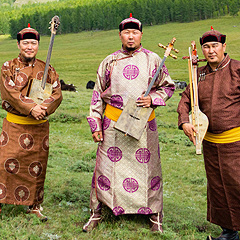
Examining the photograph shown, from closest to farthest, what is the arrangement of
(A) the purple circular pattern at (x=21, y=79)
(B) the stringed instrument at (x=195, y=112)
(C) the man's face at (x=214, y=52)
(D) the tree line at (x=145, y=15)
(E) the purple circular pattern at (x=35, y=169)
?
1. (B) the stringed instrument at (x=195, y=112)
2. (C) the man's face at (x=214, y=52)
3. (A) the purple circular pattern at (x=21, y=79)
4. (E) the purple circular pattern at (x=35, y=169)
5. (D) the tree line at (x=145, y=15)

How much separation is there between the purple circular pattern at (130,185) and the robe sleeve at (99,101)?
28.5 inches

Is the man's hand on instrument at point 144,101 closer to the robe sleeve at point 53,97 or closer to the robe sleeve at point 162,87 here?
the robe sleeve at point 162,87

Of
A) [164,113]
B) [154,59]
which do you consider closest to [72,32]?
[164,113]

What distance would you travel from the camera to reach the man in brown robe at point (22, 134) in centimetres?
424

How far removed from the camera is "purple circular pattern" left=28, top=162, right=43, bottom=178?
14.2ft

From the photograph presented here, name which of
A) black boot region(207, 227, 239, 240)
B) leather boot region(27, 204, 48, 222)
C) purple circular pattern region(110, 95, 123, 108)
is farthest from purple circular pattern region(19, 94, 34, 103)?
black boot region(207, 227, 239, 240)

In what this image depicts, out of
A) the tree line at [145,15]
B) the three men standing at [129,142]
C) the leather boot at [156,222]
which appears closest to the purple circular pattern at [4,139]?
the three men standing at [129,142]

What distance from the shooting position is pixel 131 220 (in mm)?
4355

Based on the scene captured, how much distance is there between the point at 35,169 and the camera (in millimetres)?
4371

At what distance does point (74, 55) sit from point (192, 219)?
57.7m

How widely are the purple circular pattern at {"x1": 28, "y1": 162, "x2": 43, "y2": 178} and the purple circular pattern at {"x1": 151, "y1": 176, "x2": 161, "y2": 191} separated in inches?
57.3

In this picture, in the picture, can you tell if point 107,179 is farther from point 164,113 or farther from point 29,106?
point 164,113

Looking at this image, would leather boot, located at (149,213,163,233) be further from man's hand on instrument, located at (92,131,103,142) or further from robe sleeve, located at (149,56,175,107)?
robe sleeve, located at (149,56,175,107)

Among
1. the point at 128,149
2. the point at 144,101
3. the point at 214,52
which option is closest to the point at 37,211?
the point at 128,149
